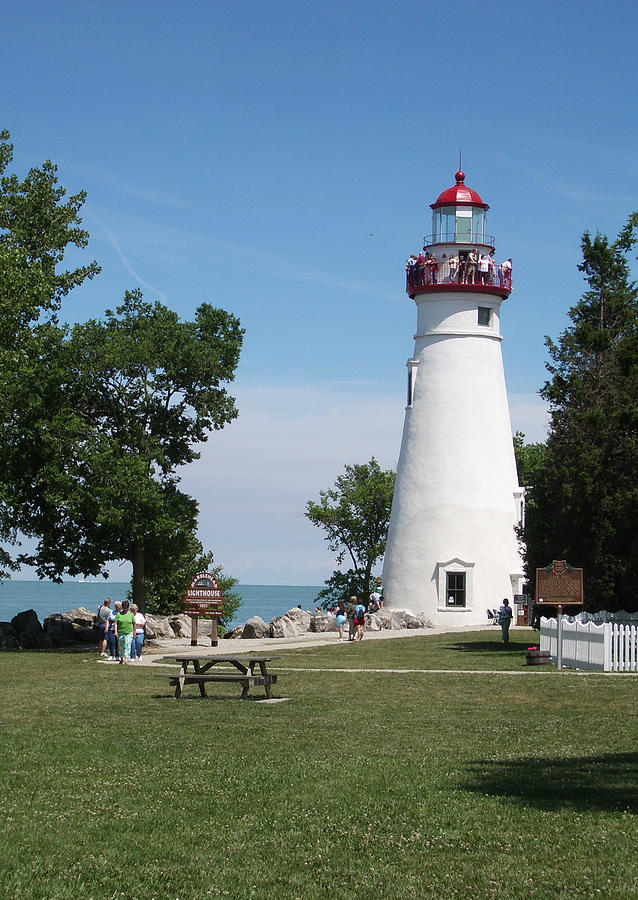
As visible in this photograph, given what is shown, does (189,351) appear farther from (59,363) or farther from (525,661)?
(525,661)

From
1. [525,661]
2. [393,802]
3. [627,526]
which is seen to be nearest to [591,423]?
[627,526]

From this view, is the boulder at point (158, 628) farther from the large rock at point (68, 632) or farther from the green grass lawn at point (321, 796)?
the green grass lawn at point (321, 796)

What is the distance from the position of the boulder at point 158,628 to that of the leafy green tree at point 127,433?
751mm

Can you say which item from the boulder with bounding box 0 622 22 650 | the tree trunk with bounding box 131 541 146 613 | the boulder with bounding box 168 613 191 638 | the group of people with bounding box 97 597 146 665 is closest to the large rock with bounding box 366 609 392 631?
the boulder with bounding box 168 613 191 638

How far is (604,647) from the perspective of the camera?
24859 millimetres

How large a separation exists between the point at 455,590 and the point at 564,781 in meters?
35.2

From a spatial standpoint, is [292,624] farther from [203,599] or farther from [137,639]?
[137,639]

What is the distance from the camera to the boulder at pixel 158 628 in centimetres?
3853

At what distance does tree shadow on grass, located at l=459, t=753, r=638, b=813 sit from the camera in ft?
33.7

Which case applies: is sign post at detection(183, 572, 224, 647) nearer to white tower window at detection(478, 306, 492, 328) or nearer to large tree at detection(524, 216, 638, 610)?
large tree at detection(524, 216, 638, 610)

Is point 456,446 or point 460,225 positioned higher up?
point 460,225

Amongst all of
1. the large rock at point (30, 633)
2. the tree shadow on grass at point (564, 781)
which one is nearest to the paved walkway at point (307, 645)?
the large rock at point (30, 633)

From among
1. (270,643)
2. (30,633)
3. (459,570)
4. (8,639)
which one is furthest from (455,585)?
(8,639)

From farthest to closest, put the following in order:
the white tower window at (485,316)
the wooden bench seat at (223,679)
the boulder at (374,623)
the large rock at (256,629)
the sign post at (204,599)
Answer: the white tower window at (485,316) → the boulder at (374,623) → the large rock at (256,629) → the sign post at (204,599) → the wooden bench seat at (223,679)
